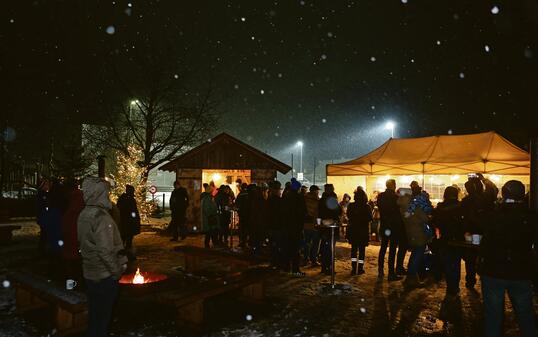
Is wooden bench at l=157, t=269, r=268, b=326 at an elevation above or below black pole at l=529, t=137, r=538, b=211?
below

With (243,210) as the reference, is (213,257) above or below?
below

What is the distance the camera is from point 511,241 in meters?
3.65

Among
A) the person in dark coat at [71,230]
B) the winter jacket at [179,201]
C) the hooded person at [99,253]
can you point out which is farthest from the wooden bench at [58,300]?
the winter jacket at [179,201]

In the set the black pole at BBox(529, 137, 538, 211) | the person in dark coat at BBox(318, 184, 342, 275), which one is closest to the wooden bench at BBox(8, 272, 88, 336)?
the person in dark coat at BBox(318, 184, 342, 275)

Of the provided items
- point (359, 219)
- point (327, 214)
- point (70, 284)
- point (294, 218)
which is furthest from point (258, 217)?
point (70, 284)

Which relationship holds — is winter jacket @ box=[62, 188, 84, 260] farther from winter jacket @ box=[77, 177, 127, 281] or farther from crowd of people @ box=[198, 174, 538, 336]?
crowd of people @ box=[198, 174, 538, 336]

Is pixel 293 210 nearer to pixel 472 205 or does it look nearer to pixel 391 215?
pixel 391 215

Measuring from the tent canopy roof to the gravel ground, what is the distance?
270 inches

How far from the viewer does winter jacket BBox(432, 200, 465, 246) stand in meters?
6.89

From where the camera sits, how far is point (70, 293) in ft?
16.1

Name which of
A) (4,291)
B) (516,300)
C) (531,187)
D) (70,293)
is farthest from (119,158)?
(516,300)

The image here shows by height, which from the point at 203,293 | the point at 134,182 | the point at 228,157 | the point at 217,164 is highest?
the point at 228,157

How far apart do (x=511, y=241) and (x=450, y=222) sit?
3431mm

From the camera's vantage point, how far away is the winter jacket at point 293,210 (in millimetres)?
8320
